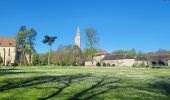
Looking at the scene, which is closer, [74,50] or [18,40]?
[18,40]

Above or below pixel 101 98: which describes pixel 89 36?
above

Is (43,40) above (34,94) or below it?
above

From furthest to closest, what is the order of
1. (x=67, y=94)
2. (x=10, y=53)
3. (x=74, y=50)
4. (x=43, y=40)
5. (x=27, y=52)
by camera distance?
(x=10, y=53)
(x=74, y=50)
(x=43, y=40)
(x=27, y=52)
(x=67, y=94)

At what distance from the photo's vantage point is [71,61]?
474ft

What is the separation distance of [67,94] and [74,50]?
13145cm

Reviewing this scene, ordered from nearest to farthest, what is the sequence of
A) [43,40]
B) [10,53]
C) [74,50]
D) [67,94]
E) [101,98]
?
[101,98]
[67,94]
[43,40]
[74,50]
[10,53]

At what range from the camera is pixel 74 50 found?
15188cm

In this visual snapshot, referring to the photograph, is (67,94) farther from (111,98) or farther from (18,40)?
(18,40)

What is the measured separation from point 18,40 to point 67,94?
376ft

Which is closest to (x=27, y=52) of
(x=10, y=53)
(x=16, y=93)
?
(x=10, y=53)

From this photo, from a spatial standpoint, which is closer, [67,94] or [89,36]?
[67,94]

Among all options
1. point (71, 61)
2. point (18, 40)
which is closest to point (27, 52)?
point (18, 40)

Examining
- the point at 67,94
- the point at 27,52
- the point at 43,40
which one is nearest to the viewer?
the point at 67,94

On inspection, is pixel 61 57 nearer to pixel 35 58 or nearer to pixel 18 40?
pixel 35 58
